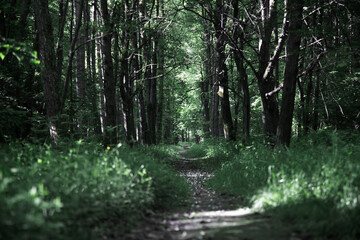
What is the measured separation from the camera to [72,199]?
11.7 ft

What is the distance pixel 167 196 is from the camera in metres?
5.76

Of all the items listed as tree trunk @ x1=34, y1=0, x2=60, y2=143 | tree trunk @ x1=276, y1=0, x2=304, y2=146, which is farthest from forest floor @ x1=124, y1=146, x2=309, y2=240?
tree trunk @ x1=34, y1=0, x2=60, y2=143

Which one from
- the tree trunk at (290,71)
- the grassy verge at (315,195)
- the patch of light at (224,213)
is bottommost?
the patch of light at (224,213)

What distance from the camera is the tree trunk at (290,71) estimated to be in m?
7.67

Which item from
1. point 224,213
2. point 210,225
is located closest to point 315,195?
point 224,213

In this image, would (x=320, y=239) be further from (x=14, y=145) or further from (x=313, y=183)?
(x=14, y=145)

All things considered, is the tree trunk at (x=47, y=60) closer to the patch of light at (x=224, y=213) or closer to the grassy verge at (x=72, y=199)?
the grassy verge at (x=72, y=199)

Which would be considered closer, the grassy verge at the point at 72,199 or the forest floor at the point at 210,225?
the grassy verge at the point at 72,199

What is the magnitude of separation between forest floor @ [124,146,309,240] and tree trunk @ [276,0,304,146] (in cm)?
334

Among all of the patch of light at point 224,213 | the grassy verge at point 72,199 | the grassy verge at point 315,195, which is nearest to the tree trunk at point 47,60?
the grassy verge at point 72,199

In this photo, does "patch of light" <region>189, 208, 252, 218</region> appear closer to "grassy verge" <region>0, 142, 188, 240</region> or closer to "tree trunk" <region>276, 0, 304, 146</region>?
"grassy verge" <region>0, 142, 188, 240</region>

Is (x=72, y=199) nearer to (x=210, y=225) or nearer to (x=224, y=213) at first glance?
(x=210, y=225)

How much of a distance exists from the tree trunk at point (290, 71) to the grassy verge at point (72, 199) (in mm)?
4130

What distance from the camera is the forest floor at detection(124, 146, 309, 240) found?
338 cm
